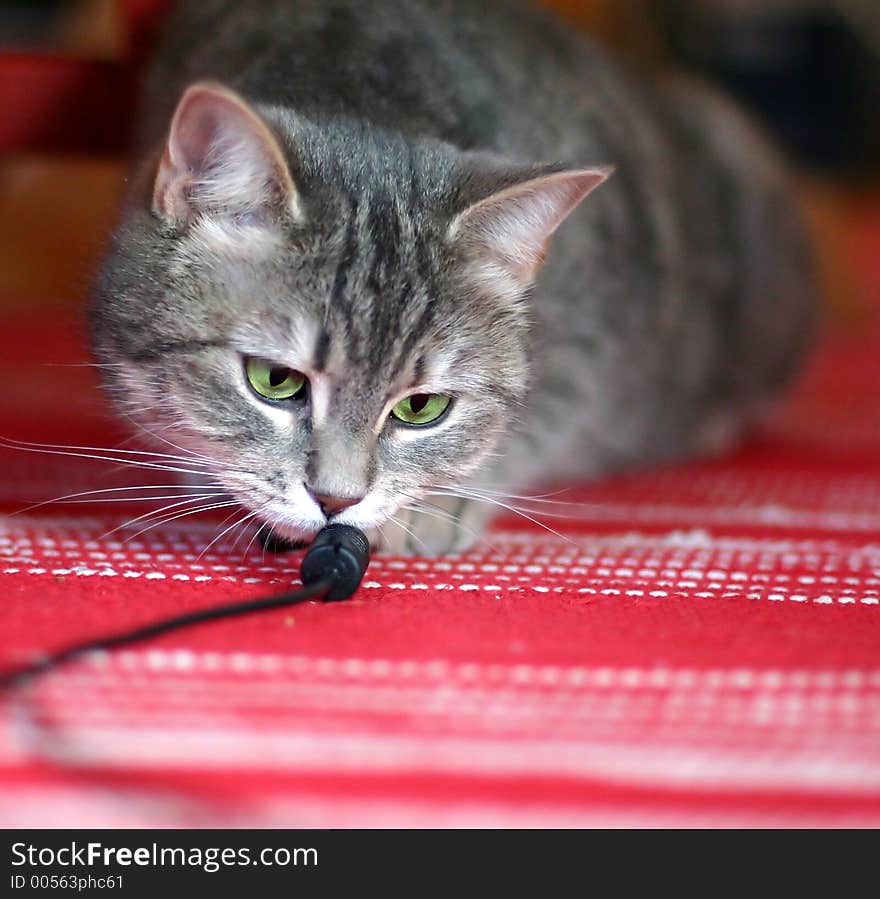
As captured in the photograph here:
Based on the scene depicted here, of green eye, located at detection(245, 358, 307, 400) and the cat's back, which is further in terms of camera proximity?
the cat's back

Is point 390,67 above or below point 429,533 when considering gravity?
above

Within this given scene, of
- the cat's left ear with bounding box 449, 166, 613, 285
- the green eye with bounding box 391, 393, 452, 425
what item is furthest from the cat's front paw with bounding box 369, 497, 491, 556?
the cat's left ear with bounding box 449, 166, 613, 285

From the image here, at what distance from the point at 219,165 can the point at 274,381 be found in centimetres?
23

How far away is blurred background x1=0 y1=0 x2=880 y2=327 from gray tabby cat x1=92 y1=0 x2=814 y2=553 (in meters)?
0.18

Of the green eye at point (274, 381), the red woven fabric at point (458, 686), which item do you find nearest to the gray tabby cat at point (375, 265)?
the green eye at point (274, 381)

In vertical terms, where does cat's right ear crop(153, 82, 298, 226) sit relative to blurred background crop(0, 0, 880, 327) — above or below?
below

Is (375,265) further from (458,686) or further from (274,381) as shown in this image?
(458,686)

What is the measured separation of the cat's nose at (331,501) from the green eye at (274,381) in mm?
104

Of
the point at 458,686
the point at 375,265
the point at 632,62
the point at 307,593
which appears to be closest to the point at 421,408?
the point at 375,265

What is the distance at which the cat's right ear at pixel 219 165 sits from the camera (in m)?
1.14

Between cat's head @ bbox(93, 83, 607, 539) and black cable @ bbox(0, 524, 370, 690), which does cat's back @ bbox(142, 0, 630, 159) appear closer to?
cat's head @ bbox(93, 83, 607, 539)

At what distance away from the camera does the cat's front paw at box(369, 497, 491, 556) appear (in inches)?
55.1

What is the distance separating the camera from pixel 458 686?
95 cm

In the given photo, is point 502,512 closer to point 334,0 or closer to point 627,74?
point 334,0
